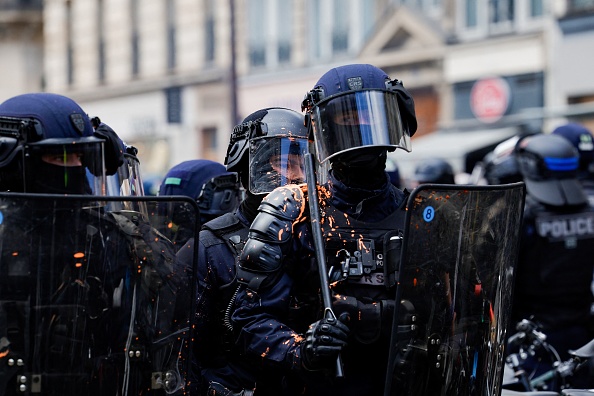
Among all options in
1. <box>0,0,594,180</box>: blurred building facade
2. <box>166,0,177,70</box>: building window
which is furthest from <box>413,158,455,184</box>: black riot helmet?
<box>166,0,177,70</box>: building window

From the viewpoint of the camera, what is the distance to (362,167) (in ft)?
10.6

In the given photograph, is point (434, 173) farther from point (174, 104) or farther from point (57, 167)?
point (174, 104)

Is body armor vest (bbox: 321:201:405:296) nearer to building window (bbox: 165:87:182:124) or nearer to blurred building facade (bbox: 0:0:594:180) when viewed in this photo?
blurred building facade (bbox: 0:0:594:180)

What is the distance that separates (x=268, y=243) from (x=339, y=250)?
0.20m

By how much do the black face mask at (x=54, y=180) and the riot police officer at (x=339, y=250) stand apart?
1.91 ft

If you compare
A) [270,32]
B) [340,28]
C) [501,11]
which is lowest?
[501,11]

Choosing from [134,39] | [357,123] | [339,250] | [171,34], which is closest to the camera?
[339,250]

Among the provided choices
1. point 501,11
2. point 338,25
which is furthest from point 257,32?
point 501,11

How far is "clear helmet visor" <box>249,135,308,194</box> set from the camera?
12.7 ft

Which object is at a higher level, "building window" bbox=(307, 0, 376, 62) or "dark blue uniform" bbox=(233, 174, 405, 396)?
"building window" bbox=(307, 0, 376, 62)

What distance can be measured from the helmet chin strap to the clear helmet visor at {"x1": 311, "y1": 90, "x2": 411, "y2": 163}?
1.1 inches

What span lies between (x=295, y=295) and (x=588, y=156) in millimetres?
4385

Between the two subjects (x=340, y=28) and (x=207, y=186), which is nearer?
(x=207, y=186)

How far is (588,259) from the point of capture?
561cm
